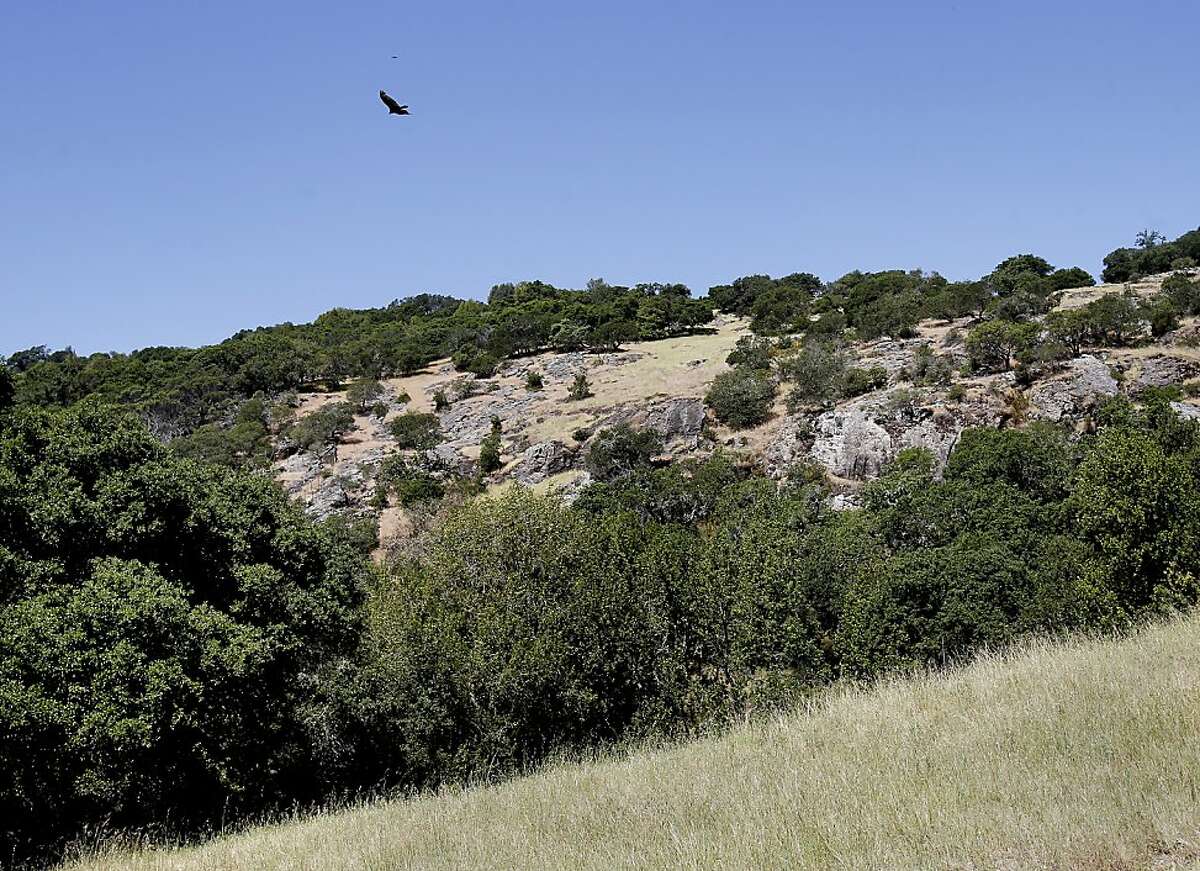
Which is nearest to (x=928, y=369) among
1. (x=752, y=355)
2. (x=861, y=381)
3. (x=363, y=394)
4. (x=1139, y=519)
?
(x=861, y=381)

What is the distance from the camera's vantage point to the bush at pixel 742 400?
2243 inches

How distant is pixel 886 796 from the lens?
22.0ft

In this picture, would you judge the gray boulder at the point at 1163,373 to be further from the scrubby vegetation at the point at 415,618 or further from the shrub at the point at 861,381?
the scrubby vegetation at the point at 415,618

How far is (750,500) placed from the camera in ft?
139

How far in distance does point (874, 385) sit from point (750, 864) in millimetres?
53202

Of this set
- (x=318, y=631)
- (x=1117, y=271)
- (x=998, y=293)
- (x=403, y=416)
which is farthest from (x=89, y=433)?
(x=1117, y=271)

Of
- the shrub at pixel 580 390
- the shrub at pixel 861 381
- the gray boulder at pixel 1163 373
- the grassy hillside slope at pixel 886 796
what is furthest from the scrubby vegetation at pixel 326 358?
the grassy hillside slope at pixel 886 796

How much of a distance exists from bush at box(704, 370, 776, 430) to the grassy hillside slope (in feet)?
150

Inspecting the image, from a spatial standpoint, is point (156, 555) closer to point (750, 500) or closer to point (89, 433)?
point (89, 433)

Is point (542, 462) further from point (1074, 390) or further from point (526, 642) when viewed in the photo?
point (526, 642)

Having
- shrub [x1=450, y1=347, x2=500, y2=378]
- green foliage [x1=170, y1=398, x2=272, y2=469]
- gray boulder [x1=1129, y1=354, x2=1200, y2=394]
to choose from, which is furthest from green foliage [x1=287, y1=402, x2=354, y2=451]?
gray boulder [x1=1129, y1=354, x2=1200, y2=394]

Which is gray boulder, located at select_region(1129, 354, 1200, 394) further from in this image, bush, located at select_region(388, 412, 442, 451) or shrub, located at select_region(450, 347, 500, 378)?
shrub, located at select_region(450, 347, 500, 378)

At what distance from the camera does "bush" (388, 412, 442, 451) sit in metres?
63.8

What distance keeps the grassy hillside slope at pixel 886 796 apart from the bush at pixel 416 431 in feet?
174
